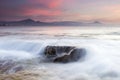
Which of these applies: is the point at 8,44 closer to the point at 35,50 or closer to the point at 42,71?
the point at 35,50

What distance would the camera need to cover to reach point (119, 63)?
Result: 11.8 meters

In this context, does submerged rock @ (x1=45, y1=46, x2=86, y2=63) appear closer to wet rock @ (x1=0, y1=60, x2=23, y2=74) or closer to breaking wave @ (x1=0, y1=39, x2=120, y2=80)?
breaking wave @ (x1=0, y1=39, x2=120, y2=80)

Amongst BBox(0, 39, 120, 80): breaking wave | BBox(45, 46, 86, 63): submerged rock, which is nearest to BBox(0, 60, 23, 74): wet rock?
BBox(0, 39, 120, 80): breaking wave

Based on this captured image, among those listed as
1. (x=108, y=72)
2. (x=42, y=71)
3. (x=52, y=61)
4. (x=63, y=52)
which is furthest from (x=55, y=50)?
(x=108, y=72)

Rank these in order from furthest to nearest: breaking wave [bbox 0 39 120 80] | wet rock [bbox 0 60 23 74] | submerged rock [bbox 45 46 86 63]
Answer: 1. submerged rock [bbox 45 46 86 63]
2. wet rock [bbox 0 60 23 74]
3. breaking wave [bbox 0 39 120 80]

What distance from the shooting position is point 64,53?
14734 millimetres

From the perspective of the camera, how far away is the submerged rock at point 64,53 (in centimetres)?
1334

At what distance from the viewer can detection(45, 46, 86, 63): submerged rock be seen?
43.8 ft

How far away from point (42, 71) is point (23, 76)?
1376mm

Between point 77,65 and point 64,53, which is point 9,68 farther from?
point 64,53

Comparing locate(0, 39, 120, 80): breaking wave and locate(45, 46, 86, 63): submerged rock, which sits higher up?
locate(45, 46, 86, 63): submerged rock

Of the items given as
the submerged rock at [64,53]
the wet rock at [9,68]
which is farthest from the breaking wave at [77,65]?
the submerged rock at [64,53]

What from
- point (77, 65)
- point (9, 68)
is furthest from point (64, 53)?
point (9, 68)

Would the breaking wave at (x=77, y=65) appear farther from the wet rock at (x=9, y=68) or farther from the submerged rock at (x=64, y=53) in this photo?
the submerged rock at (x=64, y=53)
